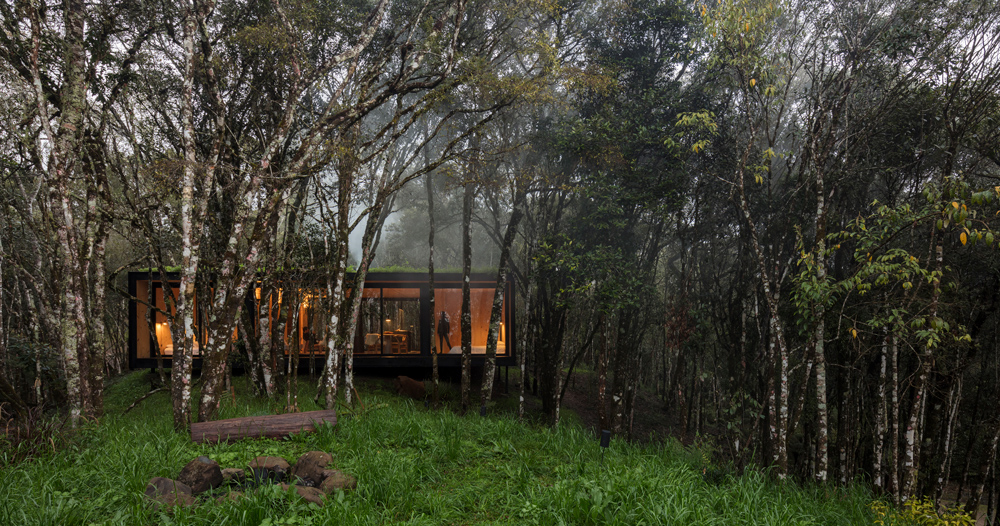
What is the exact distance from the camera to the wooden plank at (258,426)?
16.2ft

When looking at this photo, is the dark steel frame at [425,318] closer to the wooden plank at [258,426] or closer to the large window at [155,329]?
the large window at [155,329]

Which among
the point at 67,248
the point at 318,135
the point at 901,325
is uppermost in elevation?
the point at 318,135

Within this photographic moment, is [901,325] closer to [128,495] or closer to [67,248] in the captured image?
[128,495]

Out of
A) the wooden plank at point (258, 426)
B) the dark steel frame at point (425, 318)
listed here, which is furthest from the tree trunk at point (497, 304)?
the wooden plank at point (258, 426)

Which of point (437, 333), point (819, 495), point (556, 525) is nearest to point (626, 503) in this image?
point (556, 525)

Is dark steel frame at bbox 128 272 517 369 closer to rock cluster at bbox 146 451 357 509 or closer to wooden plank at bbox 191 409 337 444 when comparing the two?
wooden plank at bbox 191 409 337 444

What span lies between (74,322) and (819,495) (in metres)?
8.99

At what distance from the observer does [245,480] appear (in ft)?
13.0

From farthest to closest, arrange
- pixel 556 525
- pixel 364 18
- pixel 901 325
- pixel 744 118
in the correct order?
pixel 744 118 → pixel 364 18 → pixel 901 325 → pixel 556 525

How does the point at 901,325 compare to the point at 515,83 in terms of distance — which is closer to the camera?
the point at 901,325

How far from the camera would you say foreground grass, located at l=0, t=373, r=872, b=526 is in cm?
349

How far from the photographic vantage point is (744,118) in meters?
9.36

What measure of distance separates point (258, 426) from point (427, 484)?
81.7 inches

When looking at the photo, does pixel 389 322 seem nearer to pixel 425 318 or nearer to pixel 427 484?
pixel 425 318
